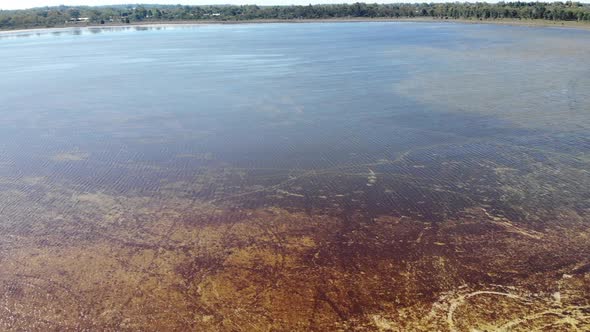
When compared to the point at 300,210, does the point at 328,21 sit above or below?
above

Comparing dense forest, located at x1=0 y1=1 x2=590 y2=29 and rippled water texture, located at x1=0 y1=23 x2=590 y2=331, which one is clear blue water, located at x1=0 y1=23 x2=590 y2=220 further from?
dense forest, located at x1=0 y1=1 x2=590 y2=29

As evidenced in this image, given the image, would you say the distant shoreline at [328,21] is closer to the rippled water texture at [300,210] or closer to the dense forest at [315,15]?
the dense forest at [315,15]

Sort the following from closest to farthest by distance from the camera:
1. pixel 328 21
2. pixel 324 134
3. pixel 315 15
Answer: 1. pixel 324 134
2. pixel 328 21
3. pixel 315 15

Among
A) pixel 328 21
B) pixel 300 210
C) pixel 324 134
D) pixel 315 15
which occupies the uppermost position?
pixel 315 15

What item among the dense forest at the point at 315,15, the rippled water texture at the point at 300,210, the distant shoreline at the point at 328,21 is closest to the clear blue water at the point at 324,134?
the rippled water texture at the point at 300,210

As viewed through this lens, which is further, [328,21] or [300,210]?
[328,21]

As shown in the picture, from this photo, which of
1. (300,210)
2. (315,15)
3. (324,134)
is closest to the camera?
(300,210)

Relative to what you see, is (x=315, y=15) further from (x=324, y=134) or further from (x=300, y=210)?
(x=300, y=210)

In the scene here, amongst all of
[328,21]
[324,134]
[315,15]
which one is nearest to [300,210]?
[324,134]
